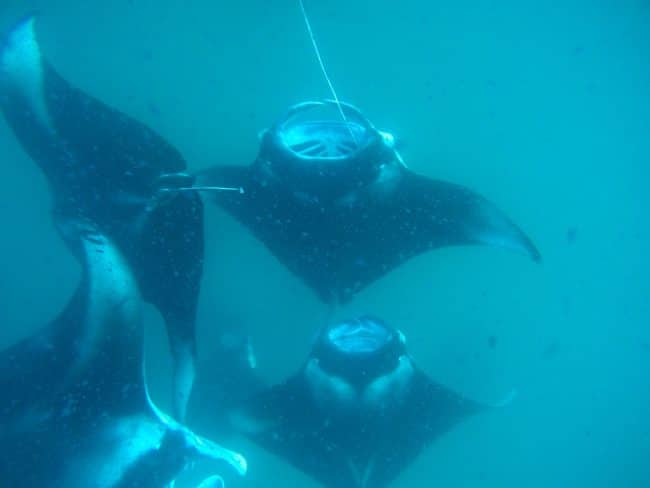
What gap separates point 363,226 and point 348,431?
4.59 ft

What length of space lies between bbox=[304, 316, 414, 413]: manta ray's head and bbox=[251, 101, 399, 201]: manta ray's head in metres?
1.09

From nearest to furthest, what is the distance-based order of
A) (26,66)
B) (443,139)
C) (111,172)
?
(26,66) → (111,172) → (443,139)

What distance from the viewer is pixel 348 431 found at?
11.3ft

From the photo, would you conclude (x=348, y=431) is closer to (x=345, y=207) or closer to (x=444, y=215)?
(x=345, y=207)

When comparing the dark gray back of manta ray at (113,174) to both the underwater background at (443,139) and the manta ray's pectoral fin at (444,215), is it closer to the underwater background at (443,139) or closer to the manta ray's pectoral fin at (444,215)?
the manta ray's pectoral fin at (444,215)

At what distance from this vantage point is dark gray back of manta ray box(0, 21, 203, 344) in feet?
9.85

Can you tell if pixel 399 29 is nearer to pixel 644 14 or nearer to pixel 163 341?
pixel 644 14

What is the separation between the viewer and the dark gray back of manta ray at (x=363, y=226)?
357cm

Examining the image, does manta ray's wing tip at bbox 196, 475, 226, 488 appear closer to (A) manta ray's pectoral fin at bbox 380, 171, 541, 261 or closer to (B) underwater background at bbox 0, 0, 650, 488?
(A) manta ray's pectoral fin at bbox 380, 171, 541, 261

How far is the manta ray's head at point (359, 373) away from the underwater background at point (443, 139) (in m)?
2.67

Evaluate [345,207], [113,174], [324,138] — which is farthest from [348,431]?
[113,174]

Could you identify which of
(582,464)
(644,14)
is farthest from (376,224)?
(644,14)

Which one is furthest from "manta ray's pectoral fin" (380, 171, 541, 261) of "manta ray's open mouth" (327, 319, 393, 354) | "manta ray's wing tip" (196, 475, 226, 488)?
"manta ray's wing tip" (196, 475, 226, 488)

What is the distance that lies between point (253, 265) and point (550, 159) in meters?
4.19
